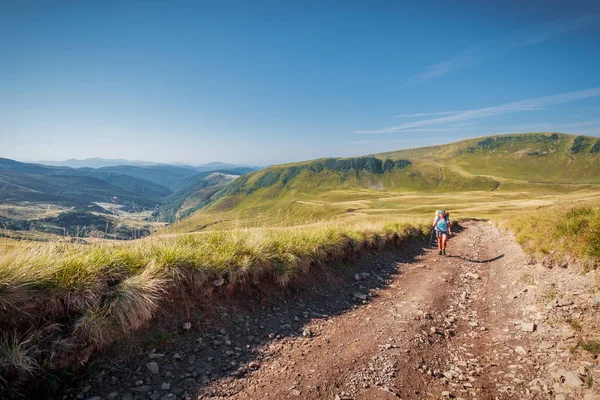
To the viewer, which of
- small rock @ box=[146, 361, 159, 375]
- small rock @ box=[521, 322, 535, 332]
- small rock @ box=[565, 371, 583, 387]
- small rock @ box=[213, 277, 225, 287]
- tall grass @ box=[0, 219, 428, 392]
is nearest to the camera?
tall grass @ box=[0, 219, 428, 392]

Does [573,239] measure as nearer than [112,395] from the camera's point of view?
No

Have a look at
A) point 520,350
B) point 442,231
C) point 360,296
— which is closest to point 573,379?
point 520,350

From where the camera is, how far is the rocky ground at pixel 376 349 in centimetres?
510

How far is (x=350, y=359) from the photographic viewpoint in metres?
6.20

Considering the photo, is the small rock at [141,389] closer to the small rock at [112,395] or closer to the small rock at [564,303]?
the small rock at [112,395]

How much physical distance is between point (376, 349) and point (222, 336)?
366 centimetres

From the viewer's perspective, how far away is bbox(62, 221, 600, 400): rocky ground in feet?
16.7

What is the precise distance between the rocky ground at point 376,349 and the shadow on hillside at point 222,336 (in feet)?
0.08

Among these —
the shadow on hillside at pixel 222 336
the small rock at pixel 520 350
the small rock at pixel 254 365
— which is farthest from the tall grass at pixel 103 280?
the small rock at pixel 520 350

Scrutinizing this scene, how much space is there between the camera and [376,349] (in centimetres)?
662

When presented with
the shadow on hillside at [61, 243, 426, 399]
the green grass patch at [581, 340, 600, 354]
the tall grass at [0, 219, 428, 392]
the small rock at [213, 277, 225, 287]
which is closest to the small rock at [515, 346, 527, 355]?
the green grass patch at [581, 340, 600, 354]

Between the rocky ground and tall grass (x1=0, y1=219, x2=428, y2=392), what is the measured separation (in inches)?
24.0

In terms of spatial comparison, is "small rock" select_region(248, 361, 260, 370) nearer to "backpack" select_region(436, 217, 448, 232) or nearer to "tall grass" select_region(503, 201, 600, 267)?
"tall grass" select_region(503, 201, 600, 267)

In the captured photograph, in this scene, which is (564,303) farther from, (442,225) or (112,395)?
(112,395)
